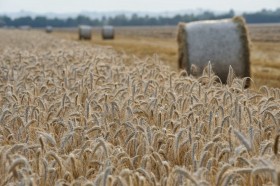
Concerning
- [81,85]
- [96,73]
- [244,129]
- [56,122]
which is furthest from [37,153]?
[96,73]

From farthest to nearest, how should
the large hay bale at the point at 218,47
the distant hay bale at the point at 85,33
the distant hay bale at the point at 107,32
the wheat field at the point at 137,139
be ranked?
the distant hay bale at the point at 107,32
the distant hay bale at the point at 85,33
the large hay bale at the point at 218,47
the wheat field at the point at 137,139

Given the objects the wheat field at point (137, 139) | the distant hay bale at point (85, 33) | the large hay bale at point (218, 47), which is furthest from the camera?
the distant hay bale at point (85, 33)

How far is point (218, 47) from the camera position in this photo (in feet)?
39.4

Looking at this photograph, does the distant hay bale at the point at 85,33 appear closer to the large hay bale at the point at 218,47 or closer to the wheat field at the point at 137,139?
the large hay bale at the point at 218,47

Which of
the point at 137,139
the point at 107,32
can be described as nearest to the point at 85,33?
the point at 107,32

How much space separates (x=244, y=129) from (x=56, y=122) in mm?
1958

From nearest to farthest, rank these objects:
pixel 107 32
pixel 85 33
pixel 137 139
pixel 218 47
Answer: pixel 137 139
pixel 218 47
pixel 85 33
pixel 107 32

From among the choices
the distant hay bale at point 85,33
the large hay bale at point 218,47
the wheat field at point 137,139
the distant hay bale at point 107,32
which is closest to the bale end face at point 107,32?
the distant hay bale at point 107,32

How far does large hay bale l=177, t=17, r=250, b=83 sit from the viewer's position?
1175 centimetres

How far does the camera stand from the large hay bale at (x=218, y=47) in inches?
463

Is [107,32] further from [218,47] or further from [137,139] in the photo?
[137,139]

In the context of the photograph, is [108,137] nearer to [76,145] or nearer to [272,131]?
[76,145]

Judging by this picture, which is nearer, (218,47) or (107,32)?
(218,47)

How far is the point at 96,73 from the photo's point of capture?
899cm
